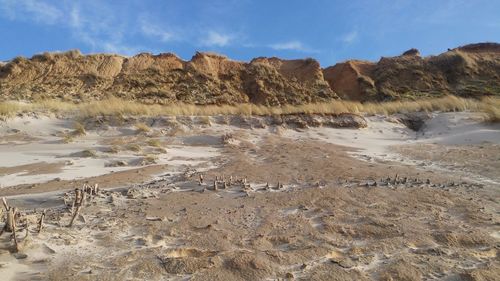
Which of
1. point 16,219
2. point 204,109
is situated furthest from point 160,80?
point 16,219

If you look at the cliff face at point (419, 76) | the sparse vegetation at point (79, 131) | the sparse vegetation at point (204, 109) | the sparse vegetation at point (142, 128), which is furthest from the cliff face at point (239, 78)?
the sparse vegetation at point (79, 131)

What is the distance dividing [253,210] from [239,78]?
1634cm

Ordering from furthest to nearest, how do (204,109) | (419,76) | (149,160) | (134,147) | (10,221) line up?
(419,76), (204,109), (134,147), (149,160), (10,221)

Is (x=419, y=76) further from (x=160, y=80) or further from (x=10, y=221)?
(x=10, y=221)

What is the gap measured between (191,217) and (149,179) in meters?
2.00

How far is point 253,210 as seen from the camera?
16.7 feet

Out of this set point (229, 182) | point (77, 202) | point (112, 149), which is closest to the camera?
point (77, 202)

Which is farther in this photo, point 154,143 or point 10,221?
point 154,143

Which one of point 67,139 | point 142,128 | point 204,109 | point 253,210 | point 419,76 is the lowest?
point 253,210

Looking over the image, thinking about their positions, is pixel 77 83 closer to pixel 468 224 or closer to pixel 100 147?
pixel 100 147

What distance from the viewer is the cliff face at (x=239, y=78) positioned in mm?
18156

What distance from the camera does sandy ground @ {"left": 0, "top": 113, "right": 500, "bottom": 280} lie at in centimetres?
349

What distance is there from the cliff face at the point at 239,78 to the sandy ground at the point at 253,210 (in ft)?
27.3

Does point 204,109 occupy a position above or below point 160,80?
below
